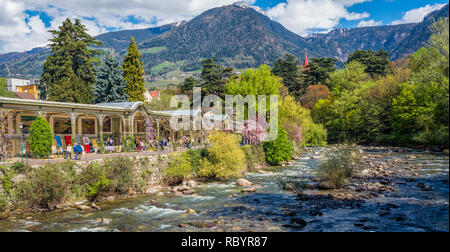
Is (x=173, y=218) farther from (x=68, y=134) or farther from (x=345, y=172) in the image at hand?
(x=68, y=134)

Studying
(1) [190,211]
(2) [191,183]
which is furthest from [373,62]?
(1) [190,211]

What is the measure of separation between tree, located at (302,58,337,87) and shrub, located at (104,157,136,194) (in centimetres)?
5432

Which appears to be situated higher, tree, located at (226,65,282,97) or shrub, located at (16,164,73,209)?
tree, located at (226,65,282,97)

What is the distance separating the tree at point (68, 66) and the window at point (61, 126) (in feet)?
45.1

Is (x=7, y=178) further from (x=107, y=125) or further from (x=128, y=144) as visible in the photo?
(x=107, y=125)

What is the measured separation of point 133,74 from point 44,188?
30.3m

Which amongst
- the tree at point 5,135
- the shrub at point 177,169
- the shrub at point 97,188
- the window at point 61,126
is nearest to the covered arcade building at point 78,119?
the window at point 61,126

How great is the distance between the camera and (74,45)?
119 ft

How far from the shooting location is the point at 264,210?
11.8m

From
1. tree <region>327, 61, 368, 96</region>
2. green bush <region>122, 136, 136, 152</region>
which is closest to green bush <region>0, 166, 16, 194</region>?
green bush <region>122, 136, 136, 152</region>

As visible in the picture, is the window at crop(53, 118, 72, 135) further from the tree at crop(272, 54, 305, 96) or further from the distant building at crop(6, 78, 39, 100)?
the tree at crop(272, 54, 305, 96)

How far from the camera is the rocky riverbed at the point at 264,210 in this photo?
31.8ft

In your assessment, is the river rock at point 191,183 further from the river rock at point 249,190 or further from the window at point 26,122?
the window at point 26,122

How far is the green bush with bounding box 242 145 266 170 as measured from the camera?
23523 mm
